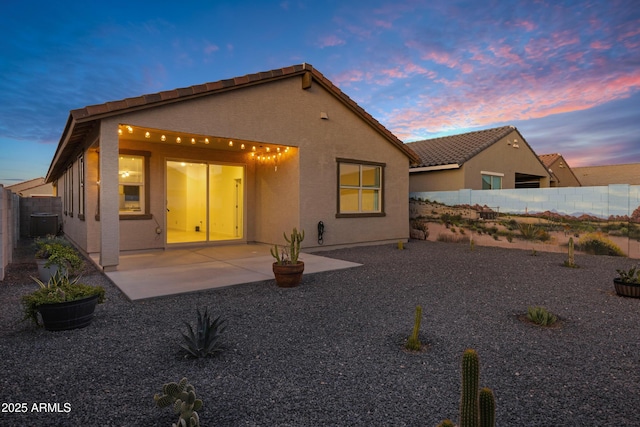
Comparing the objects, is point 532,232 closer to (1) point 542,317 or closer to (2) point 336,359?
(1) point 542,317

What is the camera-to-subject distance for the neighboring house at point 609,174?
84.7 feet

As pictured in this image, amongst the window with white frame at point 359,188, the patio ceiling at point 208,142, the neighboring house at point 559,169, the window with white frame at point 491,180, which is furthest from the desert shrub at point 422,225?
the neighboring house at point 559,169

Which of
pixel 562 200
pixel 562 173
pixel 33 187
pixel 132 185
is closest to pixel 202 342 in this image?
pixel 132 185

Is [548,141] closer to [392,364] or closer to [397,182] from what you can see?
[397,182]

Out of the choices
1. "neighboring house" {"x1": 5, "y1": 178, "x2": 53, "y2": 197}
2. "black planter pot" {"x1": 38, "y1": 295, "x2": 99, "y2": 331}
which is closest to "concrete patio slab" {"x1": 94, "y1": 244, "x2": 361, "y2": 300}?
"black planter pot" {"x1": 38, "y1": 295, "x2": 99, "y2": 331}

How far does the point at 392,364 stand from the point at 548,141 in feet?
76.8

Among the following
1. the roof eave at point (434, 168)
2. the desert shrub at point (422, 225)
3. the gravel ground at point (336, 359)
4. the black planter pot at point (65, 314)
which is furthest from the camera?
the roof eave at point (434, 168)

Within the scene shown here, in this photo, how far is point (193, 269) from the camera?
7621 millimetres

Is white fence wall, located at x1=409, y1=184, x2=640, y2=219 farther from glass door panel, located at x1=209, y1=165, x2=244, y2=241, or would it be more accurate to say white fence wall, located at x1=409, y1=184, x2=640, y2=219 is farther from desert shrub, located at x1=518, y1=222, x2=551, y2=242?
glass door panel, located at x1=209, y1=165, x2=244, y2=241

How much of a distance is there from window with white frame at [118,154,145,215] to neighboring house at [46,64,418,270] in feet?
0.10

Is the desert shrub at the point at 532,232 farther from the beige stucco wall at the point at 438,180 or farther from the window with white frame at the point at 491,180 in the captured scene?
the window with white frame at the point at 491,180

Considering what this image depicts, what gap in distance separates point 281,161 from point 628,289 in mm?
8756

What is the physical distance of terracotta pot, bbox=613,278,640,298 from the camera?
5.55m

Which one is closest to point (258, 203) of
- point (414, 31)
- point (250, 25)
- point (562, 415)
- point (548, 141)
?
point (250, 25)
